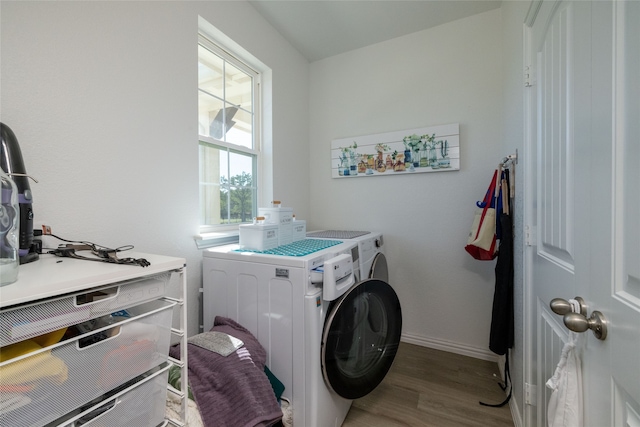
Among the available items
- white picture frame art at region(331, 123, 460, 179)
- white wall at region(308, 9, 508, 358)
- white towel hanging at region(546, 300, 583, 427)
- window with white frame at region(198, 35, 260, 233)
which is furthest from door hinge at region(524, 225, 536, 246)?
window with white frame at region(198, 35, 260, 233)

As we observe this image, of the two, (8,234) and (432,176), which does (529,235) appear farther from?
(8,234)

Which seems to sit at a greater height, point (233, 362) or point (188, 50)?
point (188, 50)

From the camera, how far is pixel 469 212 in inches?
84.2

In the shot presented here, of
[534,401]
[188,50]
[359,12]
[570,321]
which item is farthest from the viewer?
[359,12]

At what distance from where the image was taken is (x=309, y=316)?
1147mm

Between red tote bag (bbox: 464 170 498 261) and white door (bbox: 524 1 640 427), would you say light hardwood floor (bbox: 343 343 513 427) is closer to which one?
white door (bbox: 524 1 640 427)

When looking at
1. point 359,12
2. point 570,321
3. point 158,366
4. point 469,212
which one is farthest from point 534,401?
point 359,12

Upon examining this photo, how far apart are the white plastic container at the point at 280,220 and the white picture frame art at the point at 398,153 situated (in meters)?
1.09

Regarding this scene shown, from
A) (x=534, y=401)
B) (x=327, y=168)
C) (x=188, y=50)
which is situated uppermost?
(x=188, y=50)

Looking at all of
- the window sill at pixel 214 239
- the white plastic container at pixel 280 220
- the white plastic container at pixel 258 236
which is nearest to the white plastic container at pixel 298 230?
the white plastic container at pixel 280 220

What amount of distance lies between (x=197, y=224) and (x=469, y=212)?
2.04 m

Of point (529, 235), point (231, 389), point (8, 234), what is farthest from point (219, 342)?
point (529, 235)

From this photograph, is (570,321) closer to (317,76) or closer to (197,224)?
(197,224)

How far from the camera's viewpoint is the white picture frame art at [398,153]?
7.15 feet
